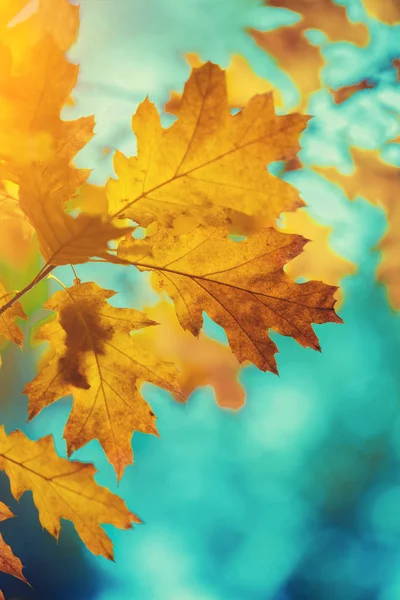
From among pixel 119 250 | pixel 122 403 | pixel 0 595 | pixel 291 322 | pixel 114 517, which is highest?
pixel 291 322

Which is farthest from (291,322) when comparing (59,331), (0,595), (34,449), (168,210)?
(0,595)

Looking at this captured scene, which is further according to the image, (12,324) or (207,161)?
(12,324)

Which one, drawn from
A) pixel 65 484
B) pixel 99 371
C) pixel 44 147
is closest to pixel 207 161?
pixel 44 147

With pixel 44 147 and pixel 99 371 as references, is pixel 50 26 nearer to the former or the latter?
pixel 44 147

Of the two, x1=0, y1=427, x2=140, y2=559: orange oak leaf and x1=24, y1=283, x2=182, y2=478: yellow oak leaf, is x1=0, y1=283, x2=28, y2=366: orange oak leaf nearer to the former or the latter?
x1=24, y1=283, x2=182, y2=478: yellow oak leaf

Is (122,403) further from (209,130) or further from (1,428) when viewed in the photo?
(209,130)
